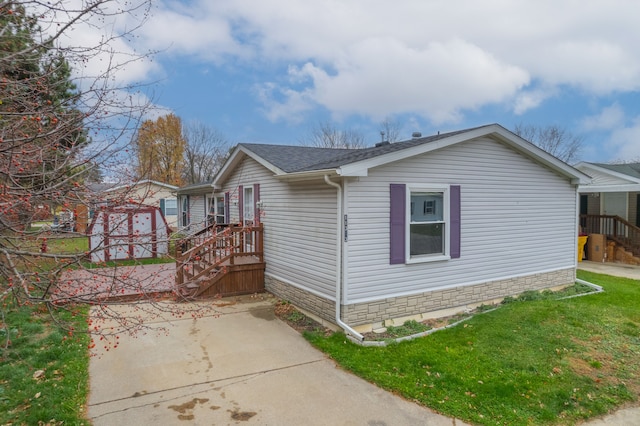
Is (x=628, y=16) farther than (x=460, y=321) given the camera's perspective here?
Yes

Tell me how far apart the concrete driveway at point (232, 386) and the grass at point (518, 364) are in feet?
1.13

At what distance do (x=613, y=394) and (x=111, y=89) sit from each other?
622 cm

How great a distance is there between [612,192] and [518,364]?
44.7ft

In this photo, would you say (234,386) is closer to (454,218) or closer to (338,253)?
(338,253)

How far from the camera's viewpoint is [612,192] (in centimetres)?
1489

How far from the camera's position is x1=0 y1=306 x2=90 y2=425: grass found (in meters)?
3.72

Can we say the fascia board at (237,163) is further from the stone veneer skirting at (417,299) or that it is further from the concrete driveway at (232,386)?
the concrete driveway at (232,386)

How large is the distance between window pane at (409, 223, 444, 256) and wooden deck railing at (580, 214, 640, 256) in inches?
426

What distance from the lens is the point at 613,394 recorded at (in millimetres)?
4387

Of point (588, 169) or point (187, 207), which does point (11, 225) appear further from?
point (588, 169)

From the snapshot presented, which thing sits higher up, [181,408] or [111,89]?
[111,89]

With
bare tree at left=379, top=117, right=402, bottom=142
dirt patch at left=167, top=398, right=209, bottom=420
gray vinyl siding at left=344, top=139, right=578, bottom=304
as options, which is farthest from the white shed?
bare tree at left=379, top=117, right=402, bottom=142

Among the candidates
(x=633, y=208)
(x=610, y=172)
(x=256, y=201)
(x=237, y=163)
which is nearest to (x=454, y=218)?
(x=256, y=201)

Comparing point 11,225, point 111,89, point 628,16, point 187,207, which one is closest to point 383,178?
point 111,89
